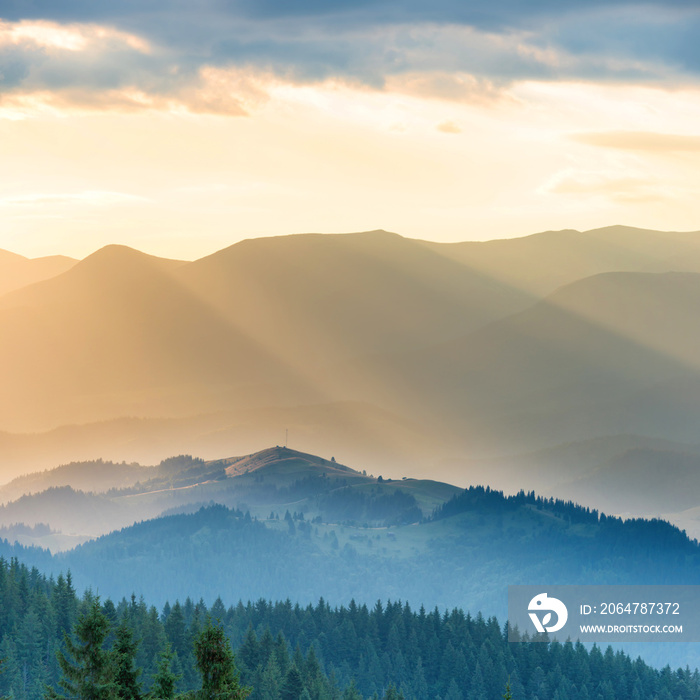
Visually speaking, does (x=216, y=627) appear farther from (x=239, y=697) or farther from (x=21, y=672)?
(x=21, y=672)

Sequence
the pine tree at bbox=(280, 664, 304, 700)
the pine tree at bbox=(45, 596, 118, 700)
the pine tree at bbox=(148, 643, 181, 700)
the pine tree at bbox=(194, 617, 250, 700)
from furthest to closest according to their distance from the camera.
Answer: the pine tree at bbox=(280, 664, 304, 700) < the pine tree at bbox=(148, 643, 181, 700) < the pine tree at bbox=(45, 596, 118, 700) < the pine tree at bbox=(194, 617, 250, 700)

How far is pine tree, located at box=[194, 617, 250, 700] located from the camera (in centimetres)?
5569

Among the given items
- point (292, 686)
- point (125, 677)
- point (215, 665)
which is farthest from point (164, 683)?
point (292, 686)

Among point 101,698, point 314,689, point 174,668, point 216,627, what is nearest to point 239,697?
point 216,627

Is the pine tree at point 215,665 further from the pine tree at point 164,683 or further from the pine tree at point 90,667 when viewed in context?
the pine tree at point 90,667

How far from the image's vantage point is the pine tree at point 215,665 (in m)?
55.7

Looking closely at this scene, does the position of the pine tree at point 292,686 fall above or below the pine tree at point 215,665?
below

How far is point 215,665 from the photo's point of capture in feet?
184

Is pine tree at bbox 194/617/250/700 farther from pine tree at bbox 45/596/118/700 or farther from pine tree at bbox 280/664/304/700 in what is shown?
pine tree at bbox 280/664/304/700

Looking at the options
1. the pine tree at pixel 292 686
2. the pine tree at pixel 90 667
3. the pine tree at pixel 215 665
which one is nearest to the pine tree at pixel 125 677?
the pine tree at pixel 90 667

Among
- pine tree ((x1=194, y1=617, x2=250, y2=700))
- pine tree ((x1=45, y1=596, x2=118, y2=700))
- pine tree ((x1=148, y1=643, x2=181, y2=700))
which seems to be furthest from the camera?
pine tree ((x1=148, y1=643, x2=181, y2=700))

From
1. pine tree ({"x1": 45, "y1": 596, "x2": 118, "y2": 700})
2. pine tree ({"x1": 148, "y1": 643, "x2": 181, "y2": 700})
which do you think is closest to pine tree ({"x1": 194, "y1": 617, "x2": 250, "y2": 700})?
pine tree ({"x1": 148, "y1": 643, "x2": 181, "y2": 700})

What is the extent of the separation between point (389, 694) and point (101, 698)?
4961 inches

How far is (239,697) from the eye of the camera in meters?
55.3
